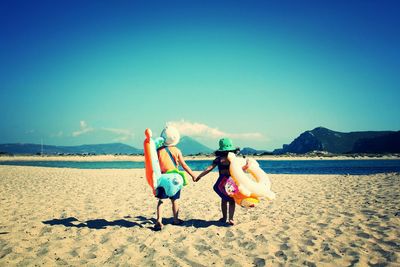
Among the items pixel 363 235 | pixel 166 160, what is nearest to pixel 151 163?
pixel 166 160

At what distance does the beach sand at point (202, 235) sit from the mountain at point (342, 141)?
355 feet

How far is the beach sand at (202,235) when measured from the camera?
13.3 ft

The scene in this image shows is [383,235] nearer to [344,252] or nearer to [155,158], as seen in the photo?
[344,252]

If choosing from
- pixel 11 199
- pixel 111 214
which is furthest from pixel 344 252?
pixel 11 199

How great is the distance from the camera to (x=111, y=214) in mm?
6957

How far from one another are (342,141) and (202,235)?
13695 centimetres

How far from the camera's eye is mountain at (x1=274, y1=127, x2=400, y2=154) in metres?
99.9

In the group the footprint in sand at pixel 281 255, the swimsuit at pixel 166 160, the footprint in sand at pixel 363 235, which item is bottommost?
the footprint in sand at pixel 281 255

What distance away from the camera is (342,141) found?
4909 inches

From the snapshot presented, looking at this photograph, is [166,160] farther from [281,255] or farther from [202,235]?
[281,255]

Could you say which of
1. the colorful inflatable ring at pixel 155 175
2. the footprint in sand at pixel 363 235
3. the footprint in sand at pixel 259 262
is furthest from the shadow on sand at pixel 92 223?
the footprint in sand at pixel 363 235

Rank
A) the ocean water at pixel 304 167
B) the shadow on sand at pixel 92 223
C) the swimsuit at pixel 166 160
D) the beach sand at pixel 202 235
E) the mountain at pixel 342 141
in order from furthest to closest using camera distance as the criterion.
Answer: the mountain at pixel 342 141
the ocean water at pixel 304 167
the shadow on sand at pixel 92 223
the swimsuit at pixel 166 160
the beach sand at pixel 202 235

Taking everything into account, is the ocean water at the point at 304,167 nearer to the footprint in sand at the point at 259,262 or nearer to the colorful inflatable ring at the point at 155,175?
the colorful inflatable ring at the point at 155,175

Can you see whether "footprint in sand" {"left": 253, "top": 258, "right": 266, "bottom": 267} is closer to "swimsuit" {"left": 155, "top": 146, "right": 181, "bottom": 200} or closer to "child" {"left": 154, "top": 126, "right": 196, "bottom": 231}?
"child" {"left": 154, "top": 126, "right": 196, "bottom": 231}
